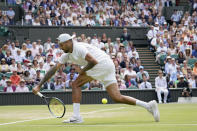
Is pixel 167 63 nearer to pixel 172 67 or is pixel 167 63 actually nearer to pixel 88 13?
pixel 172 67

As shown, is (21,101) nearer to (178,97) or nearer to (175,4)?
(178,97)

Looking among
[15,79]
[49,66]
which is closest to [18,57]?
[49,66]

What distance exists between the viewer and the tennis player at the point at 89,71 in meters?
9.73

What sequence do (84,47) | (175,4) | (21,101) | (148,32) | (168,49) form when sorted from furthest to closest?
(175,4)
(148,32)
(168,49)
(21,101)
(84,47)

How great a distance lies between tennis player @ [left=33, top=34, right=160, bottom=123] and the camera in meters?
9.73

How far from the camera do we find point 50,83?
854 inches

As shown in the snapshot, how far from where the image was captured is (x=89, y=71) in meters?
10.0

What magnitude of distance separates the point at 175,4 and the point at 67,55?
2527cm

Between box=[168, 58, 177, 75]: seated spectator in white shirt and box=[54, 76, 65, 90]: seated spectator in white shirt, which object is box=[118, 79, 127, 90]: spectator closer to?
box=[54, 76, 65, 90]: seated spectator in white shirt

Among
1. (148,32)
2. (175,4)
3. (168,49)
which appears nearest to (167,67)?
(168,49)

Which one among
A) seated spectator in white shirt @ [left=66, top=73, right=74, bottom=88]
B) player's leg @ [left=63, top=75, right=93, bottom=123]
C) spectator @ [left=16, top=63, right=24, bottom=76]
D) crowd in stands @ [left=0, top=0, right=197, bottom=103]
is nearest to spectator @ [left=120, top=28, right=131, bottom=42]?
crowd in stands @ [left=0, top=0, right=197, bottom=103]

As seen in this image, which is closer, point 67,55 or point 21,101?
point 67,55

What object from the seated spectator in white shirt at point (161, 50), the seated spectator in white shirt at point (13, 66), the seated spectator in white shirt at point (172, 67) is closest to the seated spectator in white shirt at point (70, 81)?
the seated spectator in white shirt at point (13, 66)

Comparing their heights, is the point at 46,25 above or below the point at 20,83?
above
